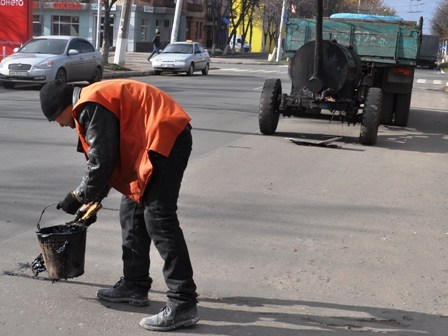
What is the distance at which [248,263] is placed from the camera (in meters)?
6.12

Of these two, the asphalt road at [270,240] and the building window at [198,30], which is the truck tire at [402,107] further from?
the building window at [198,30]

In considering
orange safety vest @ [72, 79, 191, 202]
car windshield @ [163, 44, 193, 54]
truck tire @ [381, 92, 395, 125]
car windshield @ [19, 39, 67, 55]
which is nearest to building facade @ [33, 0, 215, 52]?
car windshield @ [163, 44, 193, 54]

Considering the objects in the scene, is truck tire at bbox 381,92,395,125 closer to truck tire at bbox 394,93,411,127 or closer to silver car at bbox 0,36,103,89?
truck tire at bbox 394,93,411,127

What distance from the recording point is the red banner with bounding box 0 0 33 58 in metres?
26.8

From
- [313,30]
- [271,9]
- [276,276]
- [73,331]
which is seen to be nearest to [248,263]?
Result: [276,276]

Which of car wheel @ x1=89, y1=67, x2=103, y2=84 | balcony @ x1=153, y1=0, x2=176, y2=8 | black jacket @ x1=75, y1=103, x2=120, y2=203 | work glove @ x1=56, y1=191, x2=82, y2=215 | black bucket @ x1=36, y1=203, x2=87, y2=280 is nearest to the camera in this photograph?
black jacket @ x1=75, y1=103, x2=120, y2=203

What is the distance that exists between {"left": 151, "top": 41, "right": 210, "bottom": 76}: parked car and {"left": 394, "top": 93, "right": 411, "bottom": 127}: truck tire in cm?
1680

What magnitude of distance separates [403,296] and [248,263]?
129cm

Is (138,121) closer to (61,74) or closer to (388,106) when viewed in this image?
(388,106)

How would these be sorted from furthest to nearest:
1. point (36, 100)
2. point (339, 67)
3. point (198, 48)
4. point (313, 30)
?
point (198, 48)
point (36, 100)
point (313, 30)
point (339, 67)

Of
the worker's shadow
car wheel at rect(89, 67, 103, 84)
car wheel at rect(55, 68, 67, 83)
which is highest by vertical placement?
the worker's shadow

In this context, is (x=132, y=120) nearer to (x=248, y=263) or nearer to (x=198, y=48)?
(x=248, y=263)

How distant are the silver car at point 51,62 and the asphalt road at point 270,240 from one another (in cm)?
795

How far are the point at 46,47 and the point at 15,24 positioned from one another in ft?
16.6
